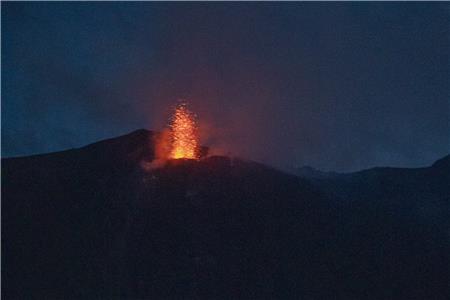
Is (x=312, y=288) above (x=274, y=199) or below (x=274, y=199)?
below

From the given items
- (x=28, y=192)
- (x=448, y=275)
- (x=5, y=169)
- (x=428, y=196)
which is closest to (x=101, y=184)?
(x=28, y=192)

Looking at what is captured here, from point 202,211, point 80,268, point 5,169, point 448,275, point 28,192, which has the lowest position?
point 448,275

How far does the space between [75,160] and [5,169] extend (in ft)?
17.6

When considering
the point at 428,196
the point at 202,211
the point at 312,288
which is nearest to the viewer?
the point at 312,288

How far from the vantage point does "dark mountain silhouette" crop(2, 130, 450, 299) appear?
1289 inches

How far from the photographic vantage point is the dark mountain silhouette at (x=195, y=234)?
3275cm

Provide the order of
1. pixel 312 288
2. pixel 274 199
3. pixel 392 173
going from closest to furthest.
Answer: pixel 312 288 < pixel 274 199 < pixel 392 173

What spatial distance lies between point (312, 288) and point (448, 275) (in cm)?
1055

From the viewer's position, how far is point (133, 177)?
137 feet

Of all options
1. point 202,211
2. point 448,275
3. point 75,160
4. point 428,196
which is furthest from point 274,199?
point 428,196

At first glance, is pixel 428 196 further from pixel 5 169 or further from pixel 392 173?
pixel 5 169

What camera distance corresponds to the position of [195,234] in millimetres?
36688

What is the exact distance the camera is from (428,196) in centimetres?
5416

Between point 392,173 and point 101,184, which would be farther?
point 392,173
